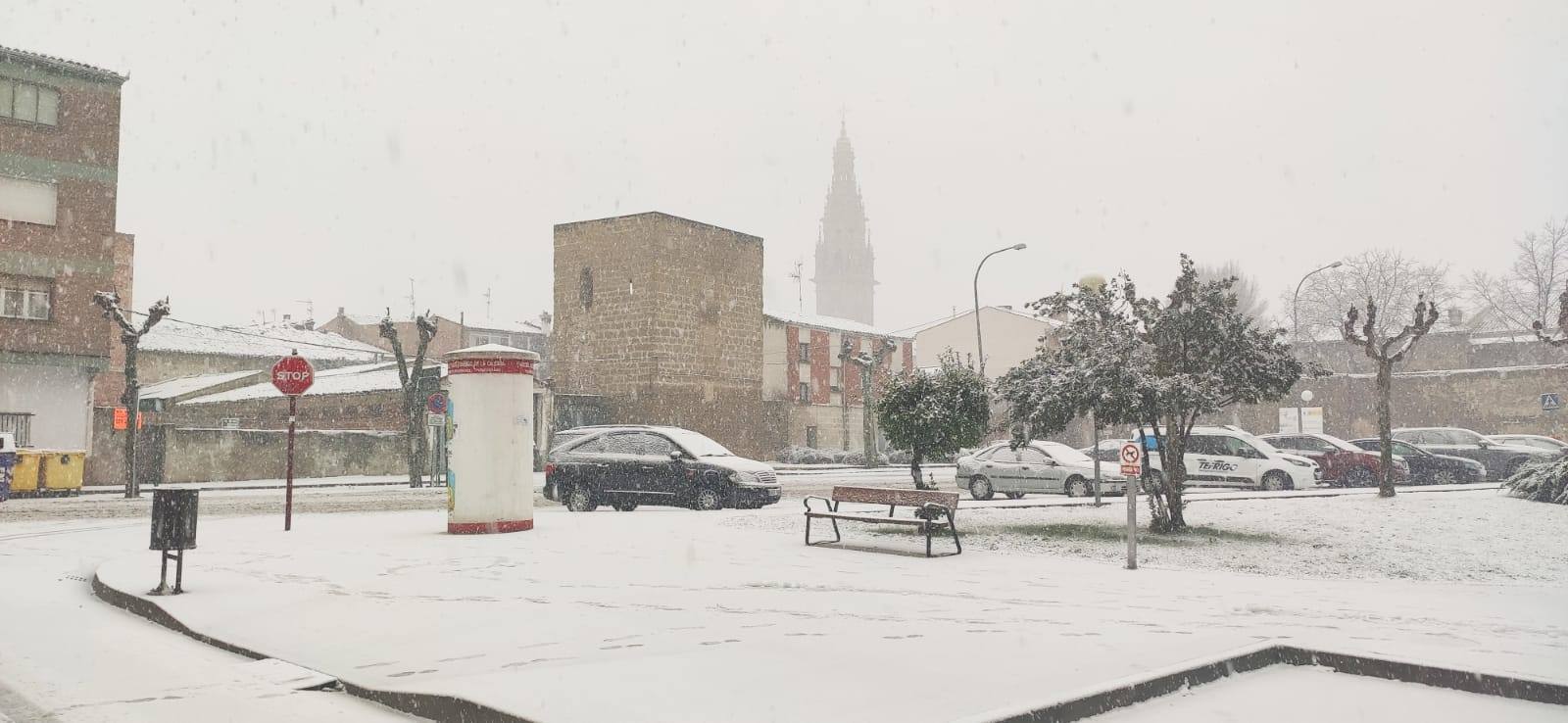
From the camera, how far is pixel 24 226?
101ft

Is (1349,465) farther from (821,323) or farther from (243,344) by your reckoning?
(243,344)

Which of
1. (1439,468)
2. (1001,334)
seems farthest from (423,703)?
(1001,334)

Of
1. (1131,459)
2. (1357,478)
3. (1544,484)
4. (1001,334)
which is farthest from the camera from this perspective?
(1001,334)

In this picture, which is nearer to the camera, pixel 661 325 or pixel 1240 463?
pixel 1240 463

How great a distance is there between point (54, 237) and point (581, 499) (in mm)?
21442

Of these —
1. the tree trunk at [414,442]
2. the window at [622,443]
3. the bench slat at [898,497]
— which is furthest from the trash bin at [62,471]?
the bench slat at [898,497]

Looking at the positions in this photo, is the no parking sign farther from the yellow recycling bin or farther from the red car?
the yellow recycling bin

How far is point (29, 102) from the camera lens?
3077cm

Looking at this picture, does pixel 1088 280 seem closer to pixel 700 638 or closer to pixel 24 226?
pixel 700 638

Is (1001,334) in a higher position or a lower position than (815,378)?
higher

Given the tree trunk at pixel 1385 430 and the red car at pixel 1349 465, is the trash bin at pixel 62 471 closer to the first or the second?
the tree trunk at pixel 1385 430

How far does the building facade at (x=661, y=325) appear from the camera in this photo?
49844 mm

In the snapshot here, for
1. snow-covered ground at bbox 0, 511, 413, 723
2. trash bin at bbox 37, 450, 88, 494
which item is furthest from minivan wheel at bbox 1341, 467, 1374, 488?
trash bin at bbox 37, 450, 88, 494

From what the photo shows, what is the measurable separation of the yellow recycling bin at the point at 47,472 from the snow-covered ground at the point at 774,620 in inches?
647
